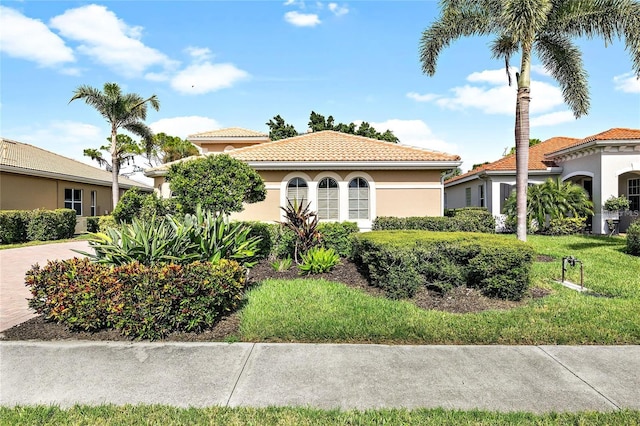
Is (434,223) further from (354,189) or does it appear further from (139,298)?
(139,298)

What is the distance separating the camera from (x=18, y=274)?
373 inches

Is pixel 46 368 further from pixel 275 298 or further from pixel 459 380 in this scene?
pixel 459 380

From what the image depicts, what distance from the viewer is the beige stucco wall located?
17.8 m

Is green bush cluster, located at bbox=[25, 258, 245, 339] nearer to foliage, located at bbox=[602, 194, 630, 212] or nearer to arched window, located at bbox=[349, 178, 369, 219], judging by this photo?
arched window, located at bbox=[349, 178, 369, 219]

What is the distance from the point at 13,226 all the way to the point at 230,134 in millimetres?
12320

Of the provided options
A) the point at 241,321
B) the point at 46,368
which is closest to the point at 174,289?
the point at 241,321

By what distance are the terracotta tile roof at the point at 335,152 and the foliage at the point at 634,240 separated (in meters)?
5.70

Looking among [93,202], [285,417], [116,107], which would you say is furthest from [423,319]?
[93,202]

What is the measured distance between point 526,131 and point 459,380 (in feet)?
37.1

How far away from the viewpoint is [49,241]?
55.4ft

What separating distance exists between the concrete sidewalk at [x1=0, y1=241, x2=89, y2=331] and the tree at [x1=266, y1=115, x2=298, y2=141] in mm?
16018

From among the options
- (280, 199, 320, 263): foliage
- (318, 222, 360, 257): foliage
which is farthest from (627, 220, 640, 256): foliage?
Result: (280, 199, 320, 263): foliage

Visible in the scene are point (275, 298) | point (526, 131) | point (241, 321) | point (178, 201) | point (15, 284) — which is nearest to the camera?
point (241, 321)

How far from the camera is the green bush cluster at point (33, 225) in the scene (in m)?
15.9
